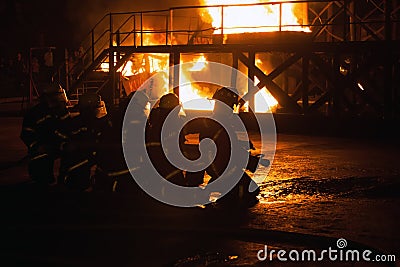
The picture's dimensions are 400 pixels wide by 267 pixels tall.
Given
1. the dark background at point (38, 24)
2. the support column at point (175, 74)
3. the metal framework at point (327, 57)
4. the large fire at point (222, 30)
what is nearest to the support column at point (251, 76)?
the metal framework at point (327, 57)

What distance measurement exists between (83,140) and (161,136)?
4.36 feet

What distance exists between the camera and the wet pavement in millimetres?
6512

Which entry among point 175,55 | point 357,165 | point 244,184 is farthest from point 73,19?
point 244,184

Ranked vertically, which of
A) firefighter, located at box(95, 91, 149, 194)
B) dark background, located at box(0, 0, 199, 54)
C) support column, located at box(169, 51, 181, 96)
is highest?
dark background, located at box(0, 0, 199, 54)

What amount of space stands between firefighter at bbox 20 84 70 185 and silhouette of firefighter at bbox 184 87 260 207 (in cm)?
209

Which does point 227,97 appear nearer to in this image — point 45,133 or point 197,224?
point 197,224

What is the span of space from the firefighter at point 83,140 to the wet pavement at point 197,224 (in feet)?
0.92

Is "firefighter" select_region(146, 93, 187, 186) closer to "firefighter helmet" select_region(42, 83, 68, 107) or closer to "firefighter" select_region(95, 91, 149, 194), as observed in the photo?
"firefighter" select_region(95, 91, 149, 194)

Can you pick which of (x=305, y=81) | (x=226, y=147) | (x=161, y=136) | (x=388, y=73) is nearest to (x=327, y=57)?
(x=305, y=81)

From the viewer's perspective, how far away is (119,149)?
29.8 ft

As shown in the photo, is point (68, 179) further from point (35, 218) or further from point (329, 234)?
point (329, 234)

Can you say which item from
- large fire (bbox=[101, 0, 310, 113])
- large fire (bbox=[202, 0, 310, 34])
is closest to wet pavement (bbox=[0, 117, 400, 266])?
large fire (bbox=[101, 0, 310, 113])

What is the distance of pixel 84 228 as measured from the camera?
7.47m

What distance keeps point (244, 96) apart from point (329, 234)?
11.9m
